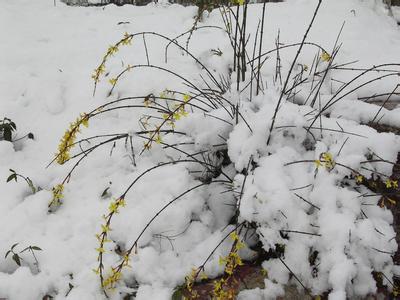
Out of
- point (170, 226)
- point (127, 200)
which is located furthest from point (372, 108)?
point (127, 200)

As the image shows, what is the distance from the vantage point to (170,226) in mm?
1846

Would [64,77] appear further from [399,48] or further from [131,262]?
[399,48]

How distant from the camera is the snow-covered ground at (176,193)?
1.63 m

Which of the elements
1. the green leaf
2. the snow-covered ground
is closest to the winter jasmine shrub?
the snow-covered ground

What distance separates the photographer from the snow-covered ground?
64.4 inches

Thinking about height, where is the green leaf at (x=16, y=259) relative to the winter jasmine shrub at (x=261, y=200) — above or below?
below

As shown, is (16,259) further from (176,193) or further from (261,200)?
(261,200)

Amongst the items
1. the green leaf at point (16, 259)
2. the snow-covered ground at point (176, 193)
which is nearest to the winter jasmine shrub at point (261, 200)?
the snow-covered ground at point (176, 193)

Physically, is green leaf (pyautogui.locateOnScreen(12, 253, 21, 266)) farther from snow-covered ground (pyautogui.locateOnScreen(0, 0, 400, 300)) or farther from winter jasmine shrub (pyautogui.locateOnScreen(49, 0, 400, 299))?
winter jasmine shrub (pyautogui.locateOnScreen(49, 0, 400, 299))

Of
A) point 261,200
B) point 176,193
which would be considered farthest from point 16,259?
point 261,200

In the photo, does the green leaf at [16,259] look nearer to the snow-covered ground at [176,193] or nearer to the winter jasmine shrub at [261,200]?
the snow-covered ground at [176,193]

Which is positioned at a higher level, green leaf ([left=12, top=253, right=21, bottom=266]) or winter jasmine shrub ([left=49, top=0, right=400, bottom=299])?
winter jasmine shrub ([left=49, top=0, right=400, bottom=299])

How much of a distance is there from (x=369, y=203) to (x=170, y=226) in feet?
3.22

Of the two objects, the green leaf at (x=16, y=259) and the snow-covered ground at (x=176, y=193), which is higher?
the snow-covered ground at (x=176, y=193)
